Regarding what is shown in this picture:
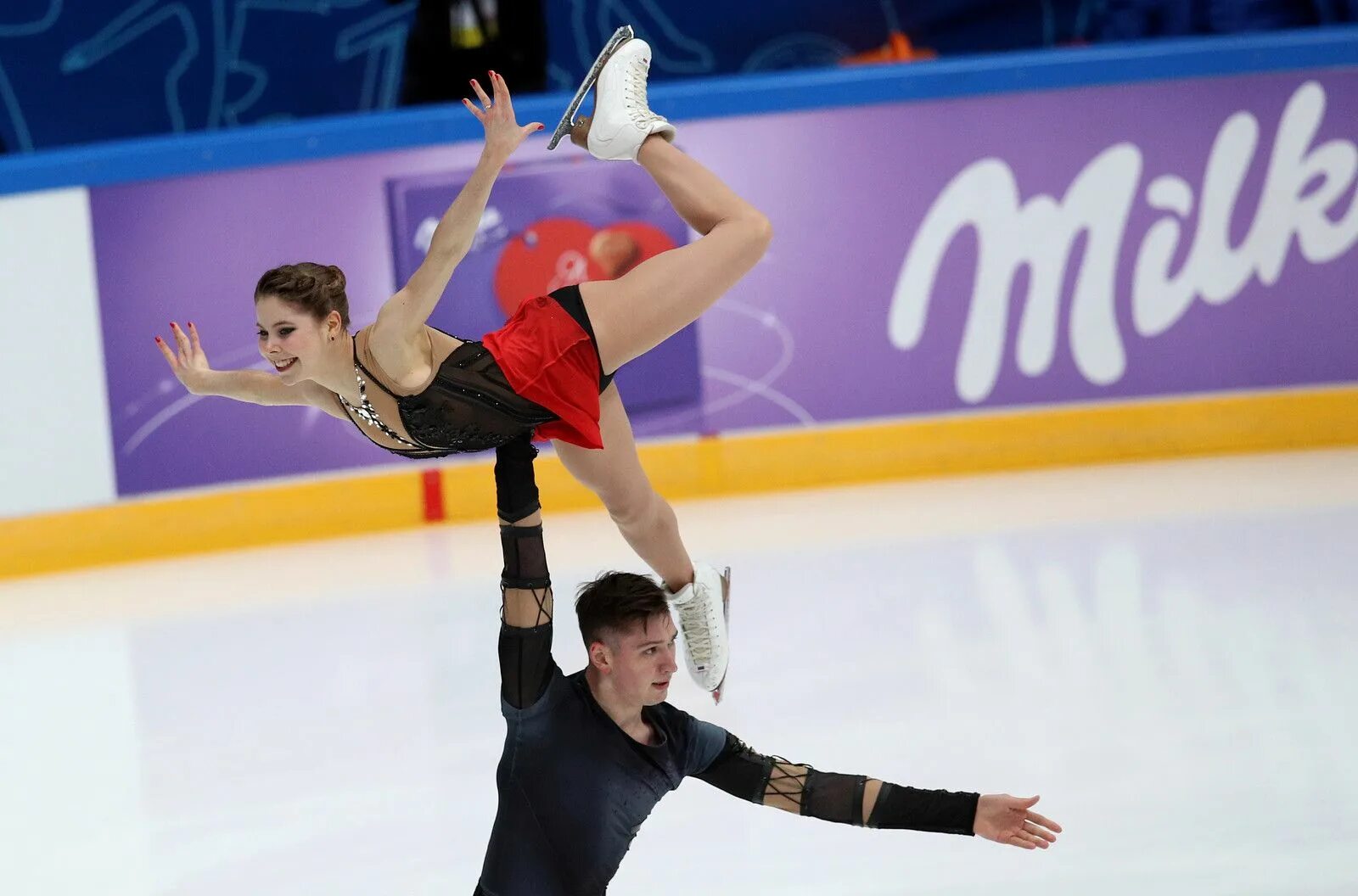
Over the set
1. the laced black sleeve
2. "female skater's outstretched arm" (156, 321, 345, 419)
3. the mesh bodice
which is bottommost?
the laced black sleeve

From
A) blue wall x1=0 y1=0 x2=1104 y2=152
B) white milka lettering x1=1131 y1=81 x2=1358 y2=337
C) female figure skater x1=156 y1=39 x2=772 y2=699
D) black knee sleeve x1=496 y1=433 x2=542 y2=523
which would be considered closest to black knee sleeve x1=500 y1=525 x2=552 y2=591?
black knee sleeve x1=496 y1=433 x2=542 y2=523

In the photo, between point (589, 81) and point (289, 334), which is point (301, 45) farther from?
point (289, 334)

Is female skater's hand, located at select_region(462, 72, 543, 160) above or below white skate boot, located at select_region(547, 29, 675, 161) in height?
below

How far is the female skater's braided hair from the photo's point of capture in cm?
294

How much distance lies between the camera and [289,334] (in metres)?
2.95

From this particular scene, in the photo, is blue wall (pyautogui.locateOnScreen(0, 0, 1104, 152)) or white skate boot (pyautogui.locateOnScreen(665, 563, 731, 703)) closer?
white skate boot (pyautogui.locateOnScreen(665, 563, 731, 703))

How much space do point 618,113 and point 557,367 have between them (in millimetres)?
496

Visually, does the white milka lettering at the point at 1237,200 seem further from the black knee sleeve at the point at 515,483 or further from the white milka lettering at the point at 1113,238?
the black knee sleeve at the point at 515,483

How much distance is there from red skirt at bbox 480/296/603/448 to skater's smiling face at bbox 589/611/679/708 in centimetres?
65

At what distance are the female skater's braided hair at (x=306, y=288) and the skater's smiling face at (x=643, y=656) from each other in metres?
0.81

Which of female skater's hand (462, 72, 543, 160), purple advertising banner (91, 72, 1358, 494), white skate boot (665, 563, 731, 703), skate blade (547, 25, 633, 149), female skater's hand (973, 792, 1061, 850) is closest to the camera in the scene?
female skater's hand (973, 792, 1061, 850)

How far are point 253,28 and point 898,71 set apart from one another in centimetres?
347

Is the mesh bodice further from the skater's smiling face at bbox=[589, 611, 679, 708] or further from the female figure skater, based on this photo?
the skater's smiling face at bbox=[589, 611, 679, 708]

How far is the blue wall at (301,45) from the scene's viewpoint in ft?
28.6
